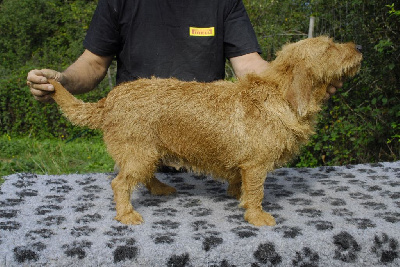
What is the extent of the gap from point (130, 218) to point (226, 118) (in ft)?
3.57

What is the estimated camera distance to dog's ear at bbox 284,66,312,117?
3008mm

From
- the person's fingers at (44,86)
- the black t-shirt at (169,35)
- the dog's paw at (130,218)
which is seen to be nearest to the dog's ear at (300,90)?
the dog's paw at (130,218)

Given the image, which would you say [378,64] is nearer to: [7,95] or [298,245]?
[298,245]

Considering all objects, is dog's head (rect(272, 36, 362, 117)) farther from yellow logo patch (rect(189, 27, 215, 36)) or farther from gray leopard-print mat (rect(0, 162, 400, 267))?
yellow logo patch (rect(189, 27, 215, 36))

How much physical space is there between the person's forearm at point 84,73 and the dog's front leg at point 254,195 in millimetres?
2003

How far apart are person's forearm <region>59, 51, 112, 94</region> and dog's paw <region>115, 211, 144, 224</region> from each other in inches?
58.5

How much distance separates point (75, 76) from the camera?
162 inches

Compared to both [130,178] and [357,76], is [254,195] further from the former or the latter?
[357,76]

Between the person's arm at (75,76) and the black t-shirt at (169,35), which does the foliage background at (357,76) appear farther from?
the black t-shirt at (169,35)

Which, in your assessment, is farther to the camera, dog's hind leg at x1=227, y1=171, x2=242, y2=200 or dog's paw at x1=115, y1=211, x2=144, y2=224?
dog's hind leg at x1=227, y1=171, x2=242, y2=200

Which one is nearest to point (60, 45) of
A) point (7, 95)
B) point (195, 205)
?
point (7, 95)

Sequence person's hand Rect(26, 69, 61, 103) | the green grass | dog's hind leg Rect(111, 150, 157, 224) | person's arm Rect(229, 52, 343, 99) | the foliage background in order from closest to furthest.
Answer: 1. dog's hind leg Rect(111, 150, 157, 224)
2. person's hand Rect(26, 69, 61, 103)
3. person's arm Rect(229, 52, 343, 99)
4. the foliage background
5. the green grass

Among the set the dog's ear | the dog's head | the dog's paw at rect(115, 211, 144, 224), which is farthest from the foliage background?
the dog's paw at rect(115, 211, 144, 224)

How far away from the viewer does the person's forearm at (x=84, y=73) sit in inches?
157
